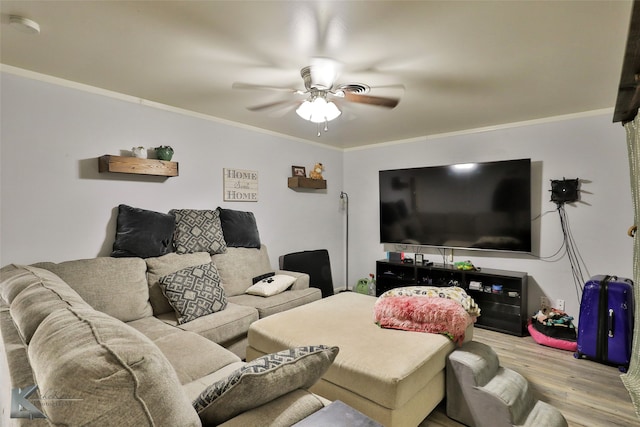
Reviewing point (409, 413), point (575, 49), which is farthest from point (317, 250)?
point (575, 49)

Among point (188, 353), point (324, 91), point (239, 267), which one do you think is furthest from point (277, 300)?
point (324, 91)

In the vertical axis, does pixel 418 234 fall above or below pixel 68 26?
below

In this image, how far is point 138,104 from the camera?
2.90 meters

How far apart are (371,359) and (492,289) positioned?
243cm

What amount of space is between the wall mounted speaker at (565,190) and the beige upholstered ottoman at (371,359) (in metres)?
1.97

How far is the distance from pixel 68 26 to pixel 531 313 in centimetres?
465

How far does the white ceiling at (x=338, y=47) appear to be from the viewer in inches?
63.2

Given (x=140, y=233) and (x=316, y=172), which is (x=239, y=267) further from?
(x=316, y=172)

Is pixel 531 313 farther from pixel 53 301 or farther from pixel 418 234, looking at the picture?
pixel 53 301

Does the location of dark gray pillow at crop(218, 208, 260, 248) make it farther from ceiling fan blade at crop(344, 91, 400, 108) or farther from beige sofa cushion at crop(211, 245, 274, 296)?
ceiling fan blade at crop(344, 91, 400, 108)

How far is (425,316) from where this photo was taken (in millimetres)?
2172

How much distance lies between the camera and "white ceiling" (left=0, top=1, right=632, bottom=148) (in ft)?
5.27

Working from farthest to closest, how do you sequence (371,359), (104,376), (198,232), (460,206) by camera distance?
(460,206) → (198,232) → (371,359) → (104,376)

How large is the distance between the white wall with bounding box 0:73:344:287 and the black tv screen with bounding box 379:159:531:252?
6.24 feet
